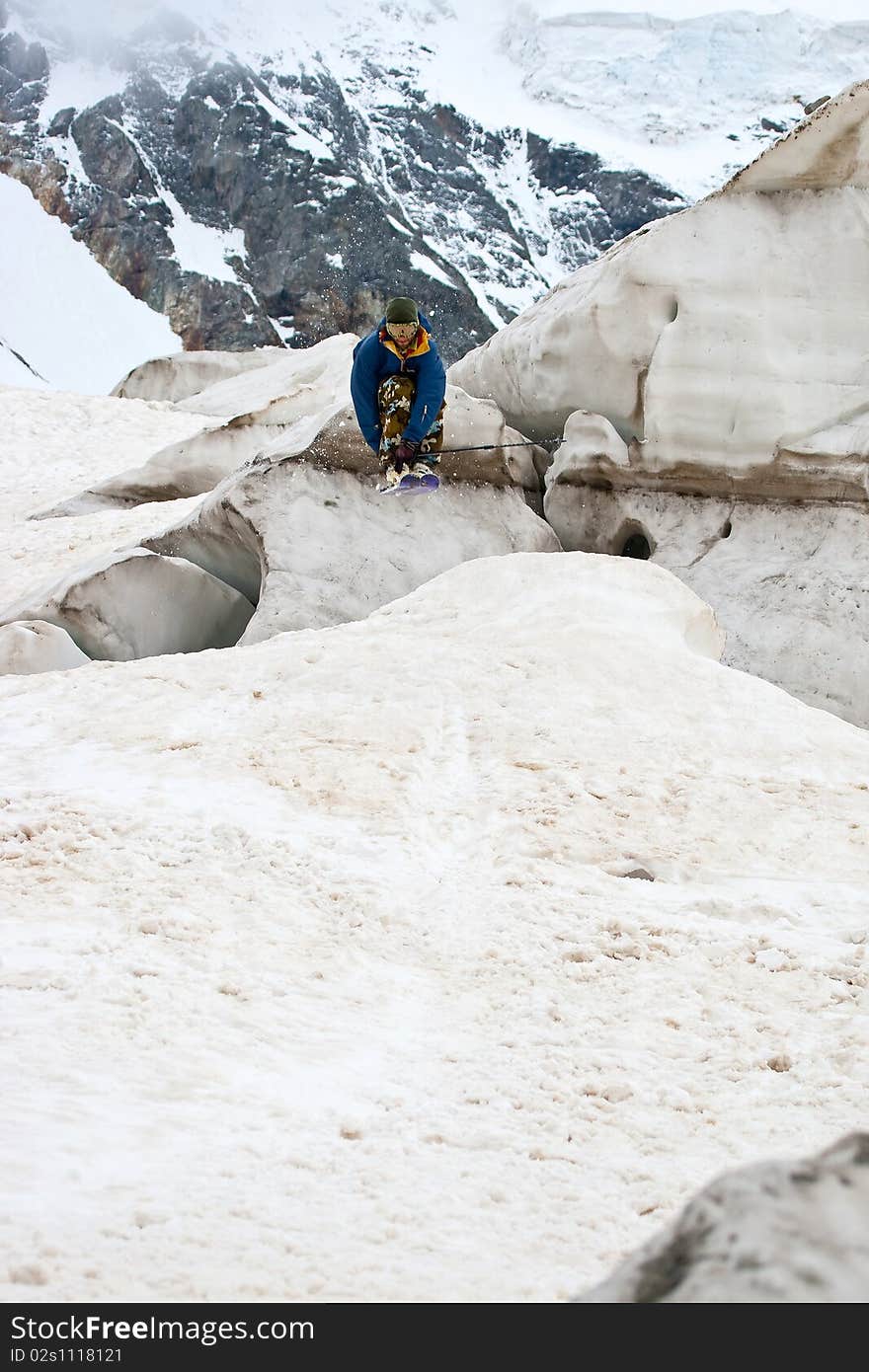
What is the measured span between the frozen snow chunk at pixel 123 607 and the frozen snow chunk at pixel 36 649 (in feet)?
1.68

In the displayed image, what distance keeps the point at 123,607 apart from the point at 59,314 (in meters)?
58.1

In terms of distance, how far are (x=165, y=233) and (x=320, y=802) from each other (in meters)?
67.8

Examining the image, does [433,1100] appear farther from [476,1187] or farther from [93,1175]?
[93,1175]

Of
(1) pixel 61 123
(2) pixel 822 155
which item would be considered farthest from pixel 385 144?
(2) pixel 822 155

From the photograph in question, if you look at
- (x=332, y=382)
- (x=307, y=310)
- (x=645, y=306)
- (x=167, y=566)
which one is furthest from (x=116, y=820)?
(x=307, y=310)

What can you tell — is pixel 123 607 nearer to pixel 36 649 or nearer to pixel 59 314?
pixel 36 649

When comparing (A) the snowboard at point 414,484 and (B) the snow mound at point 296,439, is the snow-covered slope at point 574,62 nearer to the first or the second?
(B) the snow mound at point 296,439

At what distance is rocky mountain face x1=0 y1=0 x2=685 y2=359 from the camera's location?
62.4 meters

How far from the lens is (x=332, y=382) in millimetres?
13281

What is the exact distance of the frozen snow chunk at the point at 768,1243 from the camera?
0.98m

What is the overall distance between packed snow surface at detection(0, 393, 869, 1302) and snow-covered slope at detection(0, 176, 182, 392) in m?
52.3

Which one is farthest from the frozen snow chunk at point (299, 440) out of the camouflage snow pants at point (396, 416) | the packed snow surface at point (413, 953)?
the packed snow surface at point (413, 953)

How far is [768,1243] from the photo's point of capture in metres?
1.02
